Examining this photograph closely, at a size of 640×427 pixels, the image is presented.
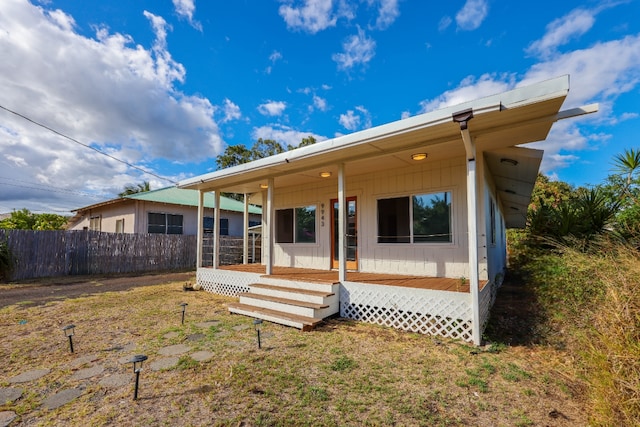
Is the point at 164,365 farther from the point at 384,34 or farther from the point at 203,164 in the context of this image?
the point at 203,164

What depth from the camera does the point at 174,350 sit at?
3.93 metres

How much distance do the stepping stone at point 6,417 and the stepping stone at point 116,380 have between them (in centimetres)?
65

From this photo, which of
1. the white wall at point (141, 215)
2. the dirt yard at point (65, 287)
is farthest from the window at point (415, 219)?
the white wall at point (141, 215)

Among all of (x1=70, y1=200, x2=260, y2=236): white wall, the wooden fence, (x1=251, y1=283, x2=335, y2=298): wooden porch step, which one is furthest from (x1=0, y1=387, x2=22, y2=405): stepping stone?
(x1=70, y1=200, x2=260, y2=236): white wall

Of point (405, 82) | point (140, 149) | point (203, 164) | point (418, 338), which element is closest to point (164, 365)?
point (418, 338)

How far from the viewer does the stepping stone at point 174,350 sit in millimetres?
3824

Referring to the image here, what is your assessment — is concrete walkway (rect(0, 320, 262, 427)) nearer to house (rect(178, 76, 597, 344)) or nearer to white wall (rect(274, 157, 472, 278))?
house (rect(178, 76, 597, 344))

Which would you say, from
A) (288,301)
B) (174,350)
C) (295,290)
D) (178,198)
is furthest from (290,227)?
(178,198)

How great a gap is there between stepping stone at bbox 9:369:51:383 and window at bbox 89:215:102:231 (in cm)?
1670

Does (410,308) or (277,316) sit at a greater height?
(410,308)

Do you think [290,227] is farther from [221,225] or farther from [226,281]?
[221,225]

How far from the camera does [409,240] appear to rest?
6426 millimetres

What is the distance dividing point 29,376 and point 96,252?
1077 centimetres

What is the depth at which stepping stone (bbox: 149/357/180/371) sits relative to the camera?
11.1ft
